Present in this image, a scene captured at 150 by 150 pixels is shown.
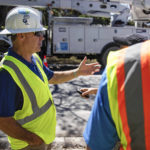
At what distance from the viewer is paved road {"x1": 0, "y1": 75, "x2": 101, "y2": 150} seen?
12.7 ft

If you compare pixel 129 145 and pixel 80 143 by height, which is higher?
pixel 129 145

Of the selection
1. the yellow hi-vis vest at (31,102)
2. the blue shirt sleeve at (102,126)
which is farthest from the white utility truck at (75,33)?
the blue shirt sleeve at (102,126)

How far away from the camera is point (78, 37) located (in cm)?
1030

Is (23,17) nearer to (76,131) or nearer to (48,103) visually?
(48,103)

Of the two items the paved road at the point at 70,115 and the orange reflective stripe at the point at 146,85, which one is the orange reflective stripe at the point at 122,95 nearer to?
the orange reflective stripe at the point at 146,85

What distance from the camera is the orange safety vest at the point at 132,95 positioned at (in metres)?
0.96

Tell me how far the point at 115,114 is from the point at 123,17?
11522 mm

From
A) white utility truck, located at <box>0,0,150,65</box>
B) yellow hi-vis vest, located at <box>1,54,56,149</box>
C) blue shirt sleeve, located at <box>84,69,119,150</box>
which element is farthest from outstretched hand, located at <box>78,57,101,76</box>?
white utility truck, located at <box>0,0,150,65</box>

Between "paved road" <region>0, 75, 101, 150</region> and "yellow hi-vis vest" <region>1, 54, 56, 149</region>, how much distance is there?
186 cm

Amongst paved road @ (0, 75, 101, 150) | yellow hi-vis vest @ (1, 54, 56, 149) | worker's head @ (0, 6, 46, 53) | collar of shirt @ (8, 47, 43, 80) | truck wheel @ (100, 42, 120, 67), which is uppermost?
worker's head @ (0, 6, 46, 53)

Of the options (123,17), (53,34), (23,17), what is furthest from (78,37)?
(23,17)

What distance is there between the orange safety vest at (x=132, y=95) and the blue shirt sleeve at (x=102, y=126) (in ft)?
0.09

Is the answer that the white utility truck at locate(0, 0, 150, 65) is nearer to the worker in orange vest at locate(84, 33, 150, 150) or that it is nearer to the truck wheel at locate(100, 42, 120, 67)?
the truck wheel at locate(100, 42, 120, 67)

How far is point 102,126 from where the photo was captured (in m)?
1.05
